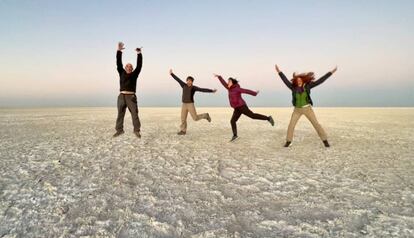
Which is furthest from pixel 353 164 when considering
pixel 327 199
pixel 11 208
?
pixel 11 208

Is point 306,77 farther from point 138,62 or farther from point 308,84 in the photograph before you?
point 138,62

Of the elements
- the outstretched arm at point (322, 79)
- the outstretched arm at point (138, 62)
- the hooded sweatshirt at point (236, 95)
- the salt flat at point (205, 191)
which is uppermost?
the outstretched arm at point (138, 62)

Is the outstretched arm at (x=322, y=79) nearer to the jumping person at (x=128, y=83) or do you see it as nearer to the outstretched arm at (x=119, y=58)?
the jumping person at (x=128, y=83)

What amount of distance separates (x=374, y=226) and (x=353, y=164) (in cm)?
322

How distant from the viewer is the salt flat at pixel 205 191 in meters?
3.46

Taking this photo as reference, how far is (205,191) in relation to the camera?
15.4 feet

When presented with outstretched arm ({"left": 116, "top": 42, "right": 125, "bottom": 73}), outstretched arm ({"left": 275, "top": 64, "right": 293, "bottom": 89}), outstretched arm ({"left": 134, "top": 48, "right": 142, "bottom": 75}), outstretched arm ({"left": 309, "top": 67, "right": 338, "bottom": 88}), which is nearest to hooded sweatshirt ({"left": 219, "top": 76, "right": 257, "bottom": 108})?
outstretched arm ({"left": 275, "top": 64, "right": 293, "bottom": 89})

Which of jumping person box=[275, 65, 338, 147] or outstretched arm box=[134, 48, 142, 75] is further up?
outstretched arm box=[134, 48, 142, 75]

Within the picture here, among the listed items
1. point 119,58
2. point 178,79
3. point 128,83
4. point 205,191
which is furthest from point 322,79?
point 119,58

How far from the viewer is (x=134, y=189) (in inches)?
187

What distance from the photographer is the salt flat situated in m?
3.46

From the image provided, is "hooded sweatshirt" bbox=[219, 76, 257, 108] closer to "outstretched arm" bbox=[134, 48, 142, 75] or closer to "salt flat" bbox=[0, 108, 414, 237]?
"salt flat" bbox=[0, 108, 414, 237]

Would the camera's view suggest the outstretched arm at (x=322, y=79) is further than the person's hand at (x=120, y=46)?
No

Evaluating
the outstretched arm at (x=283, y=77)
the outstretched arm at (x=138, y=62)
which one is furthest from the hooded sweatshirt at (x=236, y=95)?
the outstretched arm at (x=138, y=62)
